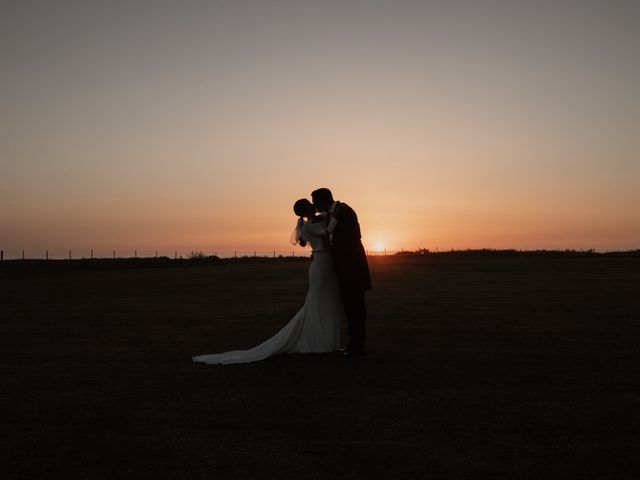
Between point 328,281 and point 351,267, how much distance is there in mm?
482

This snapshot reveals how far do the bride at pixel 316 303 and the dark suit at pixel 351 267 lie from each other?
216 millimetres

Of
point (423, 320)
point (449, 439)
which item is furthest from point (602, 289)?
point (449, 439)

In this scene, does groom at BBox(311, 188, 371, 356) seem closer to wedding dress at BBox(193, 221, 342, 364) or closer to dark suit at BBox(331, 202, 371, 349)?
dark suit at BBox(331, 202, 371, 349)

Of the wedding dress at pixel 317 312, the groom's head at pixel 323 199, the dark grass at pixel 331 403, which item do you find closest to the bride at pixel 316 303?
the wedding dress at pixel 317 312

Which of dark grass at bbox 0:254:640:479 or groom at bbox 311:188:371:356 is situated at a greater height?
groom at bbox 311:188:371:356

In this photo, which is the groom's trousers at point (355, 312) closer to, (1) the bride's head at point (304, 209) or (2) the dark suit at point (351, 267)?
(2) the dark suit at point (351, 267)

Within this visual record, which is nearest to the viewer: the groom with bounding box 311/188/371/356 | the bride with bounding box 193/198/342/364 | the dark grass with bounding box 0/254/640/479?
the dark grass with bounding box 0/254/640/479

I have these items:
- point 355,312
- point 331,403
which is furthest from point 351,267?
point 331,403

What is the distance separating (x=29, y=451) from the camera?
5.43 m

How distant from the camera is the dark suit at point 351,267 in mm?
10242

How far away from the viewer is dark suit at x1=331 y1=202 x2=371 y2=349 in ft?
33.6

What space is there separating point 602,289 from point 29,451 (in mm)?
22383

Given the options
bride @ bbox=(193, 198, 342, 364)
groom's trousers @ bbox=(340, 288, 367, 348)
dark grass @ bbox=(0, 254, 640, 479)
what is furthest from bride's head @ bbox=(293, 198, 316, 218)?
dark grass @ bbox=(0, 254, 640, 479)

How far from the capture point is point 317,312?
10.4 meters
